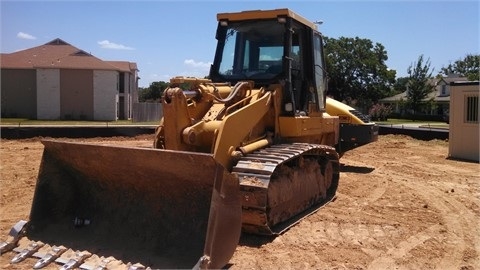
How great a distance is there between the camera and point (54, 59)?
135ft

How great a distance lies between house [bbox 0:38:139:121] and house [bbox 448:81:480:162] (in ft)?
104

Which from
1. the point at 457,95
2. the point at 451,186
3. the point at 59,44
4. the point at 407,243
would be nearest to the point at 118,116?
the point at 59,44

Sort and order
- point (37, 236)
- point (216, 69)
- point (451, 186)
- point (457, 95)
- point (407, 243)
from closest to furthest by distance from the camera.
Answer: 1. point (37, 236)
2. point (407, 243)
3. point (216, 69)
4. point (451, 186)
5. point (457, 95)

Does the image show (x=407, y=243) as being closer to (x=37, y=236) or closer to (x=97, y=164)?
(x=97, y=164)

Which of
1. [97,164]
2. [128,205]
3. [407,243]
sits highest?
[97,164]

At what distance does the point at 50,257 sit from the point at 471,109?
13839 millimetres

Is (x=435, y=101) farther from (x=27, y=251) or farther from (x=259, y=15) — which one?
(x=27, y=251)

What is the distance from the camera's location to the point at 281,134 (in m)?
7.23

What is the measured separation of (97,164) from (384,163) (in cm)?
991

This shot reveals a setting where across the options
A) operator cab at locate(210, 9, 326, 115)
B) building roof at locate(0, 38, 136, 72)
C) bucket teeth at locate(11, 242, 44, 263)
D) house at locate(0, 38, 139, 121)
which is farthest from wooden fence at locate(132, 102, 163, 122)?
bucket teeth at locate(11, 242, 44, 263)

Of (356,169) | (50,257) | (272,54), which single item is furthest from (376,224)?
(356,169)

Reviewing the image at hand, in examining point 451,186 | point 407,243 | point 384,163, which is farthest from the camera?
point 384,163

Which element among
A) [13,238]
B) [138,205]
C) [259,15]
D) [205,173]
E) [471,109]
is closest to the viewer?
[205,173]

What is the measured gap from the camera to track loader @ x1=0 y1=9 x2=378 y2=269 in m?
4.72
